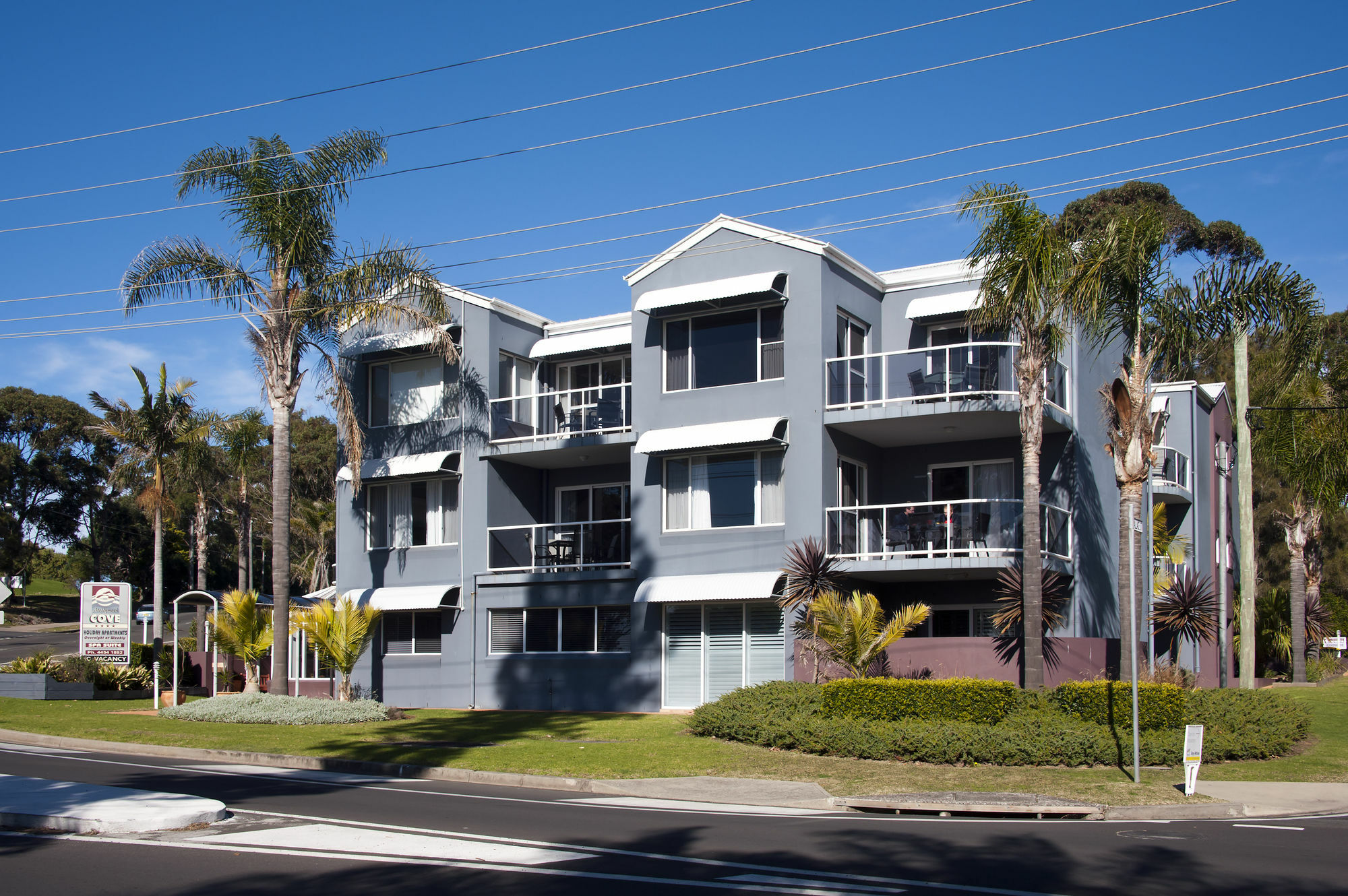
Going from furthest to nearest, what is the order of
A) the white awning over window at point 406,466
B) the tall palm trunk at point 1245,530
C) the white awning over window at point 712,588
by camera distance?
the white awning over window at point 406,466, the tall palm trunk at point 1245,530, the white awning over window at point 712,588

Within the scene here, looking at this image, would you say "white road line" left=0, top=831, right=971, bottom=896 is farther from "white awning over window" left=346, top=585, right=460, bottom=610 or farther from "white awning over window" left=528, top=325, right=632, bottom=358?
"white awning over window" left=528, top=325, right=632, bottom=358

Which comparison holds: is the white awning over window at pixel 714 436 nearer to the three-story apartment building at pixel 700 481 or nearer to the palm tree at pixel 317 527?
the three-story apartment building at pixel 700 481

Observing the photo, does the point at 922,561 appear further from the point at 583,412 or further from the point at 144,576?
the point at 144,576

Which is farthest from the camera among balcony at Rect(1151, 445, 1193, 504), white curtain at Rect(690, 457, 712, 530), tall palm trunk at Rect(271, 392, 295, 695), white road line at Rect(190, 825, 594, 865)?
balcony at Rect(1151, 445, 1193, 504)

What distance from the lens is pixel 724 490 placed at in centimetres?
2655

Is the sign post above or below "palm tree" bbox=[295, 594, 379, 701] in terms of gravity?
below

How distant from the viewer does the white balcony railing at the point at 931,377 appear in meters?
24.4

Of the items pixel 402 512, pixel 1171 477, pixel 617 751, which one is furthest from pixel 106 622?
pixel 1171 477

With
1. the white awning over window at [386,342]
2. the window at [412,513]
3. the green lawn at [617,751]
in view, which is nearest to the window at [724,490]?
the green lawn at [617,751]

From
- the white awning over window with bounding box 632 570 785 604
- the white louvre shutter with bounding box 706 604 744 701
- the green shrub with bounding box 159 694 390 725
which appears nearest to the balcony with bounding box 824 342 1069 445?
the white awning over window with bounding box 632 570 785 604

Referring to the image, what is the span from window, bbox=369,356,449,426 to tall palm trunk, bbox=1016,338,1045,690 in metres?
15.0

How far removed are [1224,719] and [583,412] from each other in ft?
50.8

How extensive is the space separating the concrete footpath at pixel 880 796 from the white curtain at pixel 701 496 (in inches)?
382

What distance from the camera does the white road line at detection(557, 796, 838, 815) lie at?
14.5 m
